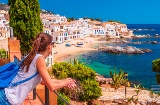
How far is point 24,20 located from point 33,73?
1996 cm

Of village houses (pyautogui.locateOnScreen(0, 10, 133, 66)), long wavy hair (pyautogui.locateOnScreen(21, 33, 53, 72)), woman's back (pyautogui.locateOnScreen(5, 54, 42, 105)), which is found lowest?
woman's back (pyautogui.locateOnScreen(5, 54, 42, 105))

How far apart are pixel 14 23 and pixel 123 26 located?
11106 cm

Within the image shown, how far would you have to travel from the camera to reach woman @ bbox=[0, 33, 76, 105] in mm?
3039

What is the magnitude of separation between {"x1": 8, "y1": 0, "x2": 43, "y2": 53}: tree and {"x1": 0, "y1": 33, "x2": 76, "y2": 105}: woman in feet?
62.1

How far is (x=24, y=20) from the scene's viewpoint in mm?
22531

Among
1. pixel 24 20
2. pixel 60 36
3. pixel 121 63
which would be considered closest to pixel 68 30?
pixel 60 36

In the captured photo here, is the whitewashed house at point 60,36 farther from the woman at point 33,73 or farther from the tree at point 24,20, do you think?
the woman at point 33,73

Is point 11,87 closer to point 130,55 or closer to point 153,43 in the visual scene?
point 130,55

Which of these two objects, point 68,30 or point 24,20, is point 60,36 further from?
point 24,20

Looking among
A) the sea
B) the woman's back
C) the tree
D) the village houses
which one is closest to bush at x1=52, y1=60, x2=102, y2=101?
the tree

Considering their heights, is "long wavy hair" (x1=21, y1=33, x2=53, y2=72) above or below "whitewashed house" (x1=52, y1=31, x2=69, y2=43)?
below

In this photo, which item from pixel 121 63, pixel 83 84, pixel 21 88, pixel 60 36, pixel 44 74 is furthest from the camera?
pixel 60 36

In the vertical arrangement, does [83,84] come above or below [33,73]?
below

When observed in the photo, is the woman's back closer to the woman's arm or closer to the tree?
the woman's arm
